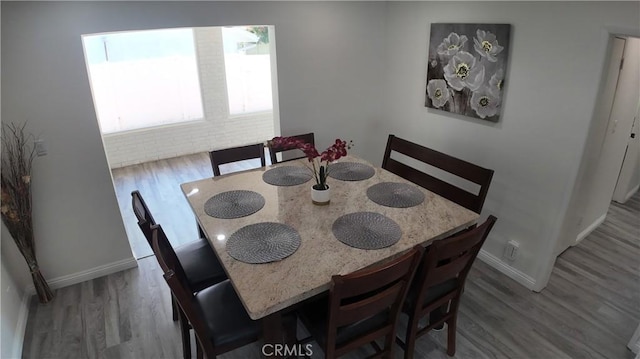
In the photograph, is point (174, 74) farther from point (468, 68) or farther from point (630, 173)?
point (630, 173)

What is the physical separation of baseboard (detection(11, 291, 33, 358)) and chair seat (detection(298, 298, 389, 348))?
180 centimetres

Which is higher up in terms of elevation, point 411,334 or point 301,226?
point 301,226

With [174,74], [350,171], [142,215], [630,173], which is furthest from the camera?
[174,74]

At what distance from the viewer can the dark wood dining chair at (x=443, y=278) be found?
1.68 meters

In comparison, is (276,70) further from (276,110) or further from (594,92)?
(594,92)

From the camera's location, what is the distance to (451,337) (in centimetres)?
223

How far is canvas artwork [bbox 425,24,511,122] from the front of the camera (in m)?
2.62

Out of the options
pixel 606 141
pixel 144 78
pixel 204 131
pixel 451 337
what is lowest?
pixel 451 337

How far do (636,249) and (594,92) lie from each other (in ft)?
6.44

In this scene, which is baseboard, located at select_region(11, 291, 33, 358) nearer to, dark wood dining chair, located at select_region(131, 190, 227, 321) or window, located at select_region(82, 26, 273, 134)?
dark wood dining chair, located at select_region(131, 190, 227, 321)

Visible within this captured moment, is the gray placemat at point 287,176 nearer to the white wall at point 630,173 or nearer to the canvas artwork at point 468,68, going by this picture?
the canvas artwork at point 468,68

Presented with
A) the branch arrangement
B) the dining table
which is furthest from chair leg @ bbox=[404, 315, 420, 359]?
the branch arrangement

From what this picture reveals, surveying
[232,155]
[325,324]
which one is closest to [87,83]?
[232,155]

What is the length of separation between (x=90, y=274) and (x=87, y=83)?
4.96 ft
